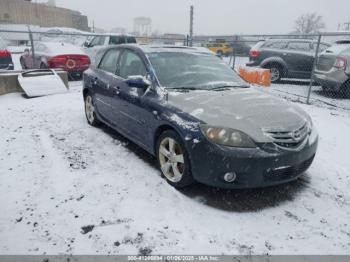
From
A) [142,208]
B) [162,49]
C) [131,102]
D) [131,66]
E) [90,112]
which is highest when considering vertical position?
[162,49]

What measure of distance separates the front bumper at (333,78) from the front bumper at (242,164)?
20.4 ft

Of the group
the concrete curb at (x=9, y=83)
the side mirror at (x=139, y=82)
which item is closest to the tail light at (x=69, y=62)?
the concrete curb at (x=9, y=83)

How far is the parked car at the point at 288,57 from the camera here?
421 inches

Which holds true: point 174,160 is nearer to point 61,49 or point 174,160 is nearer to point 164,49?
point 164,49

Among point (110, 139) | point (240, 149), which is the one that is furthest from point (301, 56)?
point (240, 149)

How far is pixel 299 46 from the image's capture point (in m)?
10.9

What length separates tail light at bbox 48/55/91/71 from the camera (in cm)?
988

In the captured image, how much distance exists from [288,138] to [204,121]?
2.94ft

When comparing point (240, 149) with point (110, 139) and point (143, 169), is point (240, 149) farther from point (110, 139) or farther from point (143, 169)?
point (110, 139)

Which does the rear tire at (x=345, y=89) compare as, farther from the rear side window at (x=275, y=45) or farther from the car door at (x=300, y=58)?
the rear side window at (x=275, y=45)

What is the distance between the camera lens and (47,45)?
10484mm

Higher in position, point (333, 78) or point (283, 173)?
point (333, 78)

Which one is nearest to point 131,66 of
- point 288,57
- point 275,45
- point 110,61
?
point 110,61

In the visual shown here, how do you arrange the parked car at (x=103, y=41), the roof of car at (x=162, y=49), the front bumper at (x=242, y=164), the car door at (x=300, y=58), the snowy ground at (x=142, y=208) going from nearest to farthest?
the snowy ground at (x=142, y=208) → the front bumper at (x=242, y=164) → the roof of car at (x=162, y=49) → the car door at (x=300, y=58) → the parked car at (x=103, y=41)
